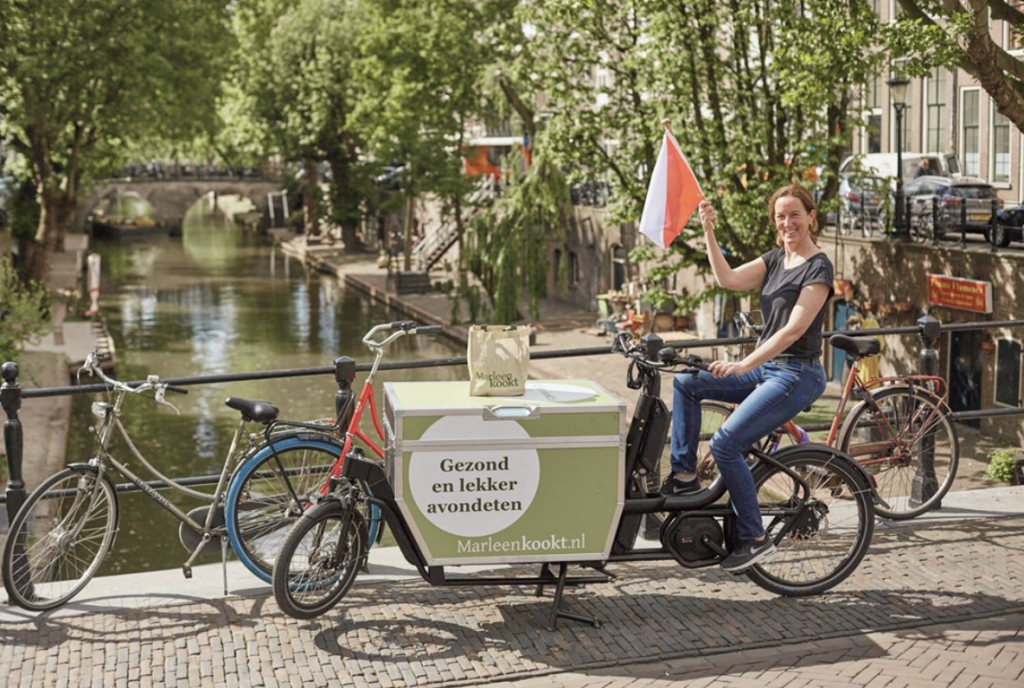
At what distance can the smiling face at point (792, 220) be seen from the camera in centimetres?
737

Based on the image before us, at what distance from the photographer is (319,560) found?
709cm

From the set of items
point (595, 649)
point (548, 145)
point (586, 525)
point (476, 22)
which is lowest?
point (595, 649)

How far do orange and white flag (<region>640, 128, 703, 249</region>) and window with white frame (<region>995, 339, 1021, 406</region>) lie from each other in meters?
19.4

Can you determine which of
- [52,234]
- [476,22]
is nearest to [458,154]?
[476,22]

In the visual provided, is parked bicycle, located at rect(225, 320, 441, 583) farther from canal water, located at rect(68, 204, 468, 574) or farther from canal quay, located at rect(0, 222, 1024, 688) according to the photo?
canal water, located at rect(68, 204, 468, 574)

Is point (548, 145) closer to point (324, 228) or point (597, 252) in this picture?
point (597, 252)

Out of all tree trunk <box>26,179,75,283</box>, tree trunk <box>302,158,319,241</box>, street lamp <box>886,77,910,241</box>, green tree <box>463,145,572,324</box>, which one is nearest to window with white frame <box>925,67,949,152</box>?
street lamp <box>886,77,910,241</box>

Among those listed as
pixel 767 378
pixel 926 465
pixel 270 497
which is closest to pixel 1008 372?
pixel 926 465

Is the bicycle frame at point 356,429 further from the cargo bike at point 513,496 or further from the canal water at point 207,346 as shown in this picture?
the canal water at point 207,346

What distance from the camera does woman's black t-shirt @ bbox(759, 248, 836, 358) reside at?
727cm

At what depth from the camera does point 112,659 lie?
6.72 m

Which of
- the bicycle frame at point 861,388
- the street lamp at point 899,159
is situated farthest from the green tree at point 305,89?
the bicycle frame at point 861,388

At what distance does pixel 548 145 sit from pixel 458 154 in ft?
89.8

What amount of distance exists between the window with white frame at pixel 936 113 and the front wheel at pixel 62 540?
1217 inches
